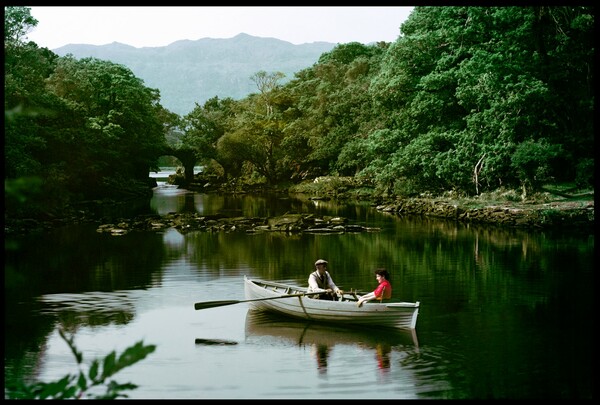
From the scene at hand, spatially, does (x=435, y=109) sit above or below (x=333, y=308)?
above

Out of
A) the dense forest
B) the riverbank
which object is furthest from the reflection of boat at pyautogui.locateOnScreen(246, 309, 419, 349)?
the riverbank

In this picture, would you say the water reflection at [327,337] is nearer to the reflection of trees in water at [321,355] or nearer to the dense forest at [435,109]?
the reflection of trees in water at [321,355]

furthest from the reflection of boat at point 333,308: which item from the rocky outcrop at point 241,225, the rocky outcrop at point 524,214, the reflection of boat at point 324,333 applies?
the rocky outcrop at point 524,214

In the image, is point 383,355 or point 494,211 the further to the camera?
point 494,211

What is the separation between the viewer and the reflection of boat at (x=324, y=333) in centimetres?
1627

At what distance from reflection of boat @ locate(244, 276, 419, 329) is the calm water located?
→ 11.0 inches

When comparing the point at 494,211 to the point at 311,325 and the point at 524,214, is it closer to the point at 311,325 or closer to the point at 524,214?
the point at 524,214

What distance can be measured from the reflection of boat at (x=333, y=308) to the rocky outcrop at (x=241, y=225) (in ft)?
58.9

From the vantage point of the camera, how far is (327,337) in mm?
16781

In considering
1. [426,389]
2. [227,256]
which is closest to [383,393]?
[426,389]

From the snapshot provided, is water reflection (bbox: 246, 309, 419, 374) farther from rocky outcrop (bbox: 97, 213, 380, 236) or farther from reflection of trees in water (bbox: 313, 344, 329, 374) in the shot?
rocky outcrop (bbox: 97, 213, 380, 236)

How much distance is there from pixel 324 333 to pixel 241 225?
22262mm

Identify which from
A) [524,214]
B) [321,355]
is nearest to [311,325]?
[321,355]

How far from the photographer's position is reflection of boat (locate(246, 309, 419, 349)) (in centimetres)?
1627
